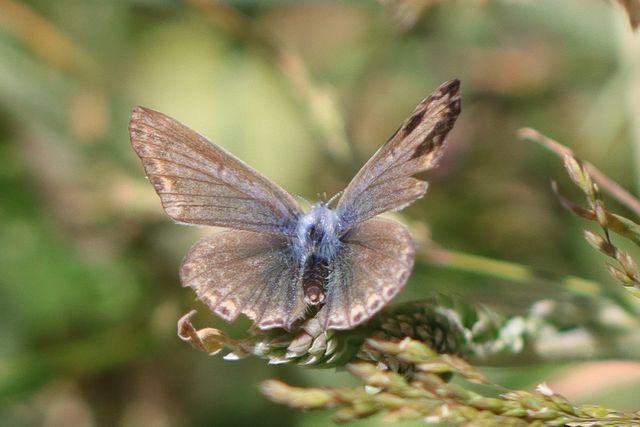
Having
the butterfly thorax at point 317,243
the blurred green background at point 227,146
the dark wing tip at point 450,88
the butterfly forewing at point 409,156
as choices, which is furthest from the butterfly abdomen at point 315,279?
the blurred green background at point 227,146

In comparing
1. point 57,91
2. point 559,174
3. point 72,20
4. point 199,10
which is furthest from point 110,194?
point 559,174

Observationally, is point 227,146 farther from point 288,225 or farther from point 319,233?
point 319,233

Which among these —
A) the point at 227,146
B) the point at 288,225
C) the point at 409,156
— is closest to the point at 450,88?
the point at 409,156

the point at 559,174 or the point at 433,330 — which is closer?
the point at 433,330

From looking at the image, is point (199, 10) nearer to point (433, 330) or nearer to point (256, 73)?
point (256, 73)

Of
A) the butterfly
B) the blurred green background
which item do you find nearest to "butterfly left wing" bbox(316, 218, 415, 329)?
the butterfly

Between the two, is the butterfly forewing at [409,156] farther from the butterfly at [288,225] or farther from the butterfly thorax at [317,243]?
the butterfly thorax at [317,243]
